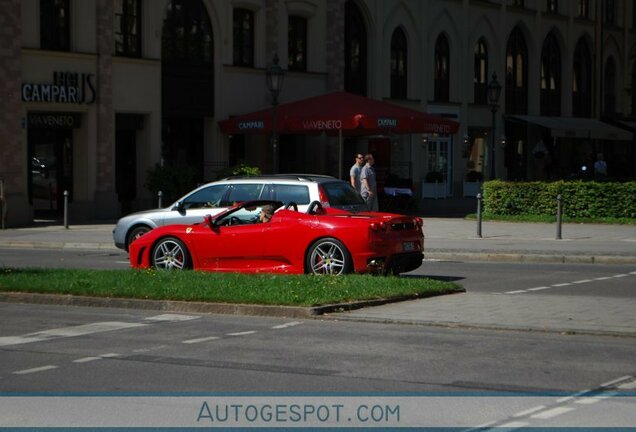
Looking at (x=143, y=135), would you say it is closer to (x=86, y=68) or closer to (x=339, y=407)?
(x=86, y=68)

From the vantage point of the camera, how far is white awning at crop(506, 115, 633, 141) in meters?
54.8

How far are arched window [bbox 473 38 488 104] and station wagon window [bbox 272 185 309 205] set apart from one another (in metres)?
34.2

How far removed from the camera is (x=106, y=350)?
11359 millimetres

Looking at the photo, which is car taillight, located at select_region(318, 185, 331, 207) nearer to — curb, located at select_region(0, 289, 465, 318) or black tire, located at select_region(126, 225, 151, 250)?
black tire, located at select_region(126, 225, 151, 250)

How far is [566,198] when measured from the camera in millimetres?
32250

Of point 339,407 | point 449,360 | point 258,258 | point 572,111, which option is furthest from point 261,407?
point 572,111

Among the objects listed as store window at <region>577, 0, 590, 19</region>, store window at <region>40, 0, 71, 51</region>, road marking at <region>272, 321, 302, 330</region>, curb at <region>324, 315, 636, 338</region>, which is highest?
store window at <region>577, 0, 590, 19</region>

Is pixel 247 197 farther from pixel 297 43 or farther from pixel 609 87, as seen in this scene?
pixel 609 87

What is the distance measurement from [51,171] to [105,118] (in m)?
2.39

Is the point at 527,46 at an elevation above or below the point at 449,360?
above

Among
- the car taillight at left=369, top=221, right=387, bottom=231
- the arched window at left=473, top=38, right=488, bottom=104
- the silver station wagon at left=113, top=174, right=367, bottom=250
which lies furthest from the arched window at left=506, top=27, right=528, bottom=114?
the car taillight at left=369, top=221, right=387, bottom=231

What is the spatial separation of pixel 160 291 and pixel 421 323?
12.2 feet

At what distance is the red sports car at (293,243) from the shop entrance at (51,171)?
17.9m

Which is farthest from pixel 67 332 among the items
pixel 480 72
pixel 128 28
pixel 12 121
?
pixel 480 72
